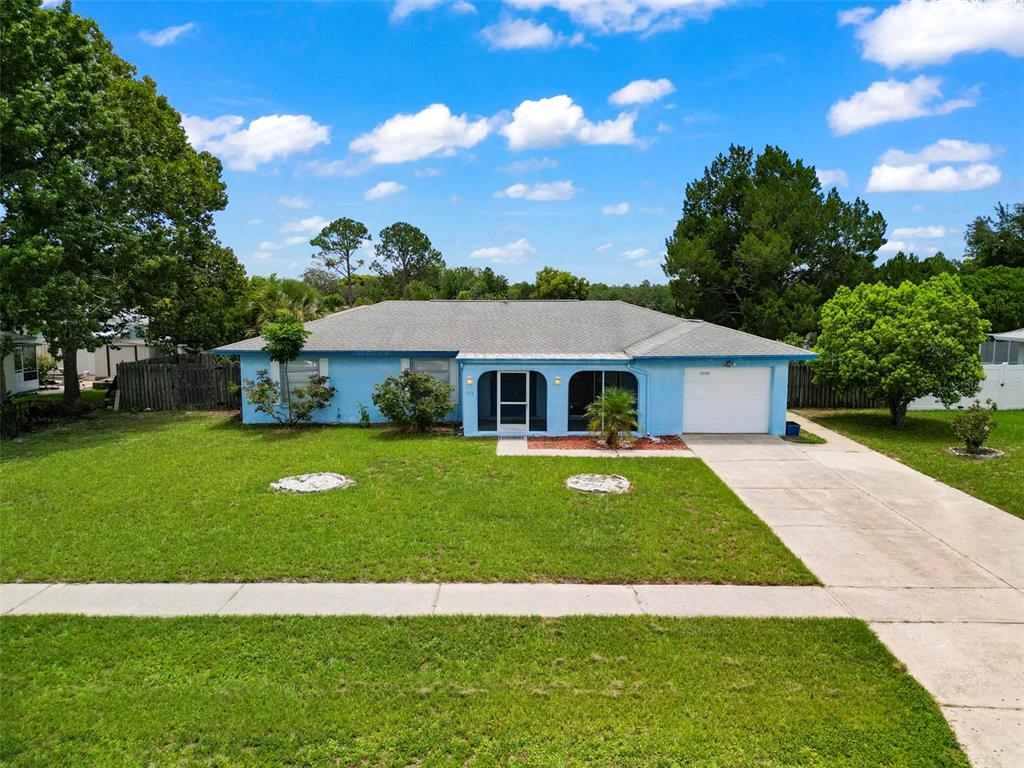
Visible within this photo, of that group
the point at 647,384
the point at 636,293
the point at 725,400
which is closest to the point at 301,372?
the point at 647,384

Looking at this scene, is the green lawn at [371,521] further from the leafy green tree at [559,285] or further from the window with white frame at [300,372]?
the leafy green tree at [559,285]

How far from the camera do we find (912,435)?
1689 centimetres

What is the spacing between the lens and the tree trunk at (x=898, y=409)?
58.1ft

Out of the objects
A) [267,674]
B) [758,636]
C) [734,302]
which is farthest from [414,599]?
[734,302]

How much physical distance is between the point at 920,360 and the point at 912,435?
2.07 metres

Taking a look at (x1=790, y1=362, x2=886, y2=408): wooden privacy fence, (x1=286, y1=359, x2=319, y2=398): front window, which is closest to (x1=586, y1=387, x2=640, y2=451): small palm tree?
(x1=286, y1=359, x2=319, y2=398): front window

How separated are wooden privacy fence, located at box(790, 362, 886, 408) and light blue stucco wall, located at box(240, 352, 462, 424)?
469 inches

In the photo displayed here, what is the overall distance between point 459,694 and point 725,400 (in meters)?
13.1

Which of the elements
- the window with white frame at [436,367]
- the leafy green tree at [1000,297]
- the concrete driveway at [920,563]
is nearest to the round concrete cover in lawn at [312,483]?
the window with white frame at [436,367]

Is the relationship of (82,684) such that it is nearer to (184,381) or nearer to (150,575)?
(150,575)

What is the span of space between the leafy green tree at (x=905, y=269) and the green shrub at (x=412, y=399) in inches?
850

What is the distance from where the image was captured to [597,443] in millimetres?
15695

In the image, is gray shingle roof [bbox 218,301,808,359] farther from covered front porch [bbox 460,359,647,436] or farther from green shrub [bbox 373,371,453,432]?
green shrub [bbox 373,371,453,432]

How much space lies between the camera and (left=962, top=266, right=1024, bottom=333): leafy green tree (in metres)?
32.1
